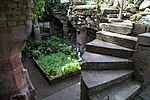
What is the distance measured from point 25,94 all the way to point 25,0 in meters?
1.49

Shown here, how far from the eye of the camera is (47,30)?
12109 millimetres

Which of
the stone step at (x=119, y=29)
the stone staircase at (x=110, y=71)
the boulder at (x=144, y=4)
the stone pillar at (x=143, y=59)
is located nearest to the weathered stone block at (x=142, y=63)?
the stone pillar at (x=143, y=59)

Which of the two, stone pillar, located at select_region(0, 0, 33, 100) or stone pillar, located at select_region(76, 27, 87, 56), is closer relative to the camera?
stone pillar, located at select_region(0, 0, 33, 100)

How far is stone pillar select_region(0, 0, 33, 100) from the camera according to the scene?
5.88ft

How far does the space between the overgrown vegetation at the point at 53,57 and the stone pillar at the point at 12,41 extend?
10.6 ft

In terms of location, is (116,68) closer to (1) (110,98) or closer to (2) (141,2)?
(1) (110,98)

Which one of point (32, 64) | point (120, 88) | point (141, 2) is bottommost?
point (32, 64)

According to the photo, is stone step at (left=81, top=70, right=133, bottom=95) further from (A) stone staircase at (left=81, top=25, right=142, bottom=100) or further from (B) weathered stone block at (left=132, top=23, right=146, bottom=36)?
(B) weathered stone block at (left=132, top=23, right=146, bottom=36)

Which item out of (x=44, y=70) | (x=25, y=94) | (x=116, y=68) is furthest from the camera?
(x=44, y=70)

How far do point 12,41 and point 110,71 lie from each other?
188 cm

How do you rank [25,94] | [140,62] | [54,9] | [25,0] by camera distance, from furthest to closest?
[54,9] → [140,62] → [25,94] → [25,0]

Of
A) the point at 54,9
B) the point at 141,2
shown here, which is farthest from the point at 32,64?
the point at 141,2

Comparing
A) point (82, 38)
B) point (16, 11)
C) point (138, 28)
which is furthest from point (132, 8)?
point (16, 11)

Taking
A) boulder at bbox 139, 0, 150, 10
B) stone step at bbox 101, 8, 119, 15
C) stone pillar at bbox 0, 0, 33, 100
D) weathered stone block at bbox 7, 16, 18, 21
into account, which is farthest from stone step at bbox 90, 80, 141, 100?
stone step at bbox 101, 8, 119, 15
